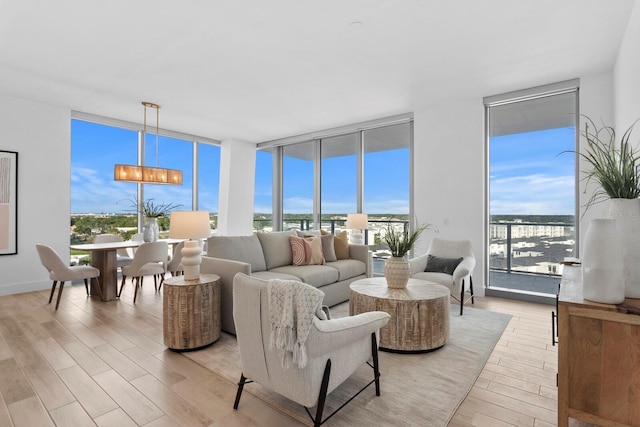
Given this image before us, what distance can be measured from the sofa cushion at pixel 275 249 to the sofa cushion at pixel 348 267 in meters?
0.55

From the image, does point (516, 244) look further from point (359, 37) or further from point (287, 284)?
point (287, 284)

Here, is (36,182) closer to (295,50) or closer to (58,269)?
(58,269)

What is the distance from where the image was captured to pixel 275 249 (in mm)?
4141

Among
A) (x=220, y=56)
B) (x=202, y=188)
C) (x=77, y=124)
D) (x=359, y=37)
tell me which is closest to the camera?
(x=359, y=37)

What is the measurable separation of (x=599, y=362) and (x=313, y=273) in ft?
8.69

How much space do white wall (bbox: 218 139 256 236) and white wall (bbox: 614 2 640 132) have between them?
20.8ft

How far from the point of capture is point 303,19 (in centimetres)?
282

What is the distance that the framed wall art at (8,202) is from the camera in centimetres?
462

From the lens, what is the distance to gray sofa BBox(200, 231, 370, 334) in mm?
3180

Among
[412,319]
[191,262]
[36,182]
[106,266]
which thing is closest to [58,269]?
[106,266]

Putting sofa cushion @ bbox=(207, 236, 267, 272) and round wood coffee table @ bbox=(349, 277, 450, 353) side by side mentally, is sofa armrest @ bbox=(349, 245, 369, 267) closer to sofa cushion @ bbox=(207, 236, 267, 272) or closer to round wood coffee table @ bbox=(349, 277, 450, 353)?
sofa cushion @ bbox=(207, 236, 267, 272)

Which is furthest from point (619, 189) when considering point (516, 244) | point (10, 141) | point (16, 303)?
point (10, 141)

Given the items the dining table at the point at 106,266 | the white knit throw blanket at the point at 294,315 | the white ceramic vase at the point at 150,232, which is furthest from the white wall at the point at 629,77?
the dining table at the point at 106,266

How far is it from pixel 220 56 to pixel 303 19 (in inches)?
44.1
